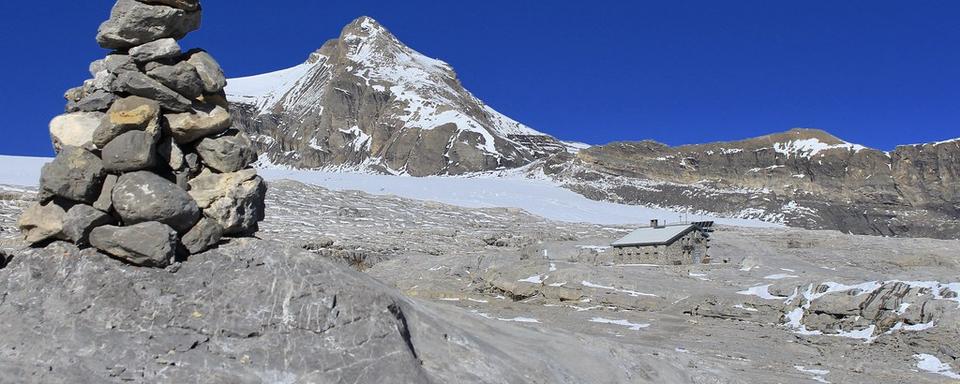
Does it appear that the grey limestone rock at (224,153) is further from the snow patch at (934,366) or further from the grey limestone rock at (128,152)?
the snow patch at (934,366)

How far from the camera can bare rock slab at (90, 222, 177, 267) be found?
11273 mm

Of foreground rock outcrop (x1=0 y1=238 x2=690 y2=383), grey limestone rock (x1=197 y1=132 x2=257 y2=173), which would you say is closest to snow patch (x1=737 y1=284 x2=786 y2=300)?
foreground rock outcrop (x1=0 y1=238 x2=690 y2=383)

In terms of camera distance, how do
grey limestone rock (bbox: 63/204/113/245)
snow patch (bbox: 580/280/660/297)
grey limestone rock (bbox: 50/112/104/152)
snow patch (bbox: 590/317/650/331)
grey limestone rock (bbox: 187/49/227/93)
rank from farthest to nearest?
snow patch (bbox: 580/280/660/297)
snow patch (bbox: 590/317/650/331)
grey limestone rock (bbox: 187/49/227/93)
grey limestone rock (bbox: 50/112/104/152)
grey limestone rock (bbox: 63/204/113/245)

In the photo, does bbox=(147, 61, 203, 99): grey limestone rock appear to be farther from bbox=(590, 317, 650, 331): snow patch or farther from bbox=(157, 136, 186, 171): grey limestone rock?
bbox=(590, 317, 650, 331): snow patch

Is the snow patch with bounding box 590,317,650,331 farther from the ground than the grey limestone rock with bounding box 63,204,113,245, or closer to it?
closer to it

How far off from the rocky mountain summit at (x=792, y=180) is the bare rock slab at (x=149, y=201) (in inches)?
4497

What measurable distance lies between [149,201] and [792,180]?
149 m

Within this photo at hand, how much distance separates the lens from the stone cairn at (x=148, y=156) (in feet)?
37.8

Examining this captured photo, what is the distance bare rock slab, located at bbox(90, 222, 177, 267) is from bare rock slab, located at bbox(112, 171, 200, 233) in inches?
7.1

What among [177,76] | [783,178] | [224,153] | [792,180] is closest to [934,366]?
[224,153]

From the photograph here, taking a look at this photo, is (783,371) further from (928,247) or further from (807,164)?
(807,164)

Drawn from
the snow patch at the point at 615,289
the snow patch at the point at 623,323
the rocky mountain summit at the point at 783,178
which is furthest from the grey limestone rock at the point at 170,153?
the rocky mountain summit at the point at 783,178

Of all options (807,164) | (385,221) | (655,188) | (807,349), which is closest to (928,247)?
(385,221)

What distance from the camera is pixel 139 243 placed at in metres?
11.3
